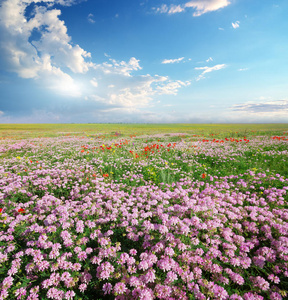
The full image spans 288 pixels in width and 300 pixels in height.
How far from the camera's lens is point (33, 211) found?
12.5 feet

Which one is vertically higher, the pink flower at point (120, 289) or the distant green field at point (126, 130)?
the distant green field at point (126, 130)

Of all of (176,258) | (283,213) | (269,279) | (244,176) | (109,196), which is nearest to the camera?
(269,279)

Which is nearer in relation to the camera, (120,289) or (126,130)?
(120,289)

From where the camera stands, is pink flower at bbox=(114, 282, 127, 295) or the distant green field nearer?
pink flower at bbox=(114, 282, 127, 295)

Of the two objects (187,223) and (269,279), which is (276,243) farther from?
(187,223)

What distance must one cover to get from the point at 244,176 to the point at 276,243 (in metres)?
4.16

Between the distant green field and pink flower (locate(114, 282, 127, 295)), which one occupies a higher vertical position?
the distant green field

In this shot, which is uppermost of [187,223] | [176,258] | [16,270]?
[187,223]

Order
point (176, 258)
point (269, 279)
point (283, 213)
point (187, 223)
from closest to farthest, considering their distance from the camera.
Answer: point (269, 279), point (176, 258), point (187, 223), point (283, 213)

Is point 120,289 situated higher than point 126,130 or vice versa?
point 126,130

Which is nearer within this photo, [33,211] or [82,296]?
[82,296]

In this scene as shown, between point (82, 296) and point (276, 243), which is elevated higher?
point (276, 243)

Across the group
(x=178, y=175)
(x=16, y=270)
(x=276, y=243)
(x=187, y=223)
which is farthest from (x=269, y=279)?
(x=178, y=175)

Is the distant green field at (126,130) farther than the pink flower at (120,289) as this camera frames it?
Yes
